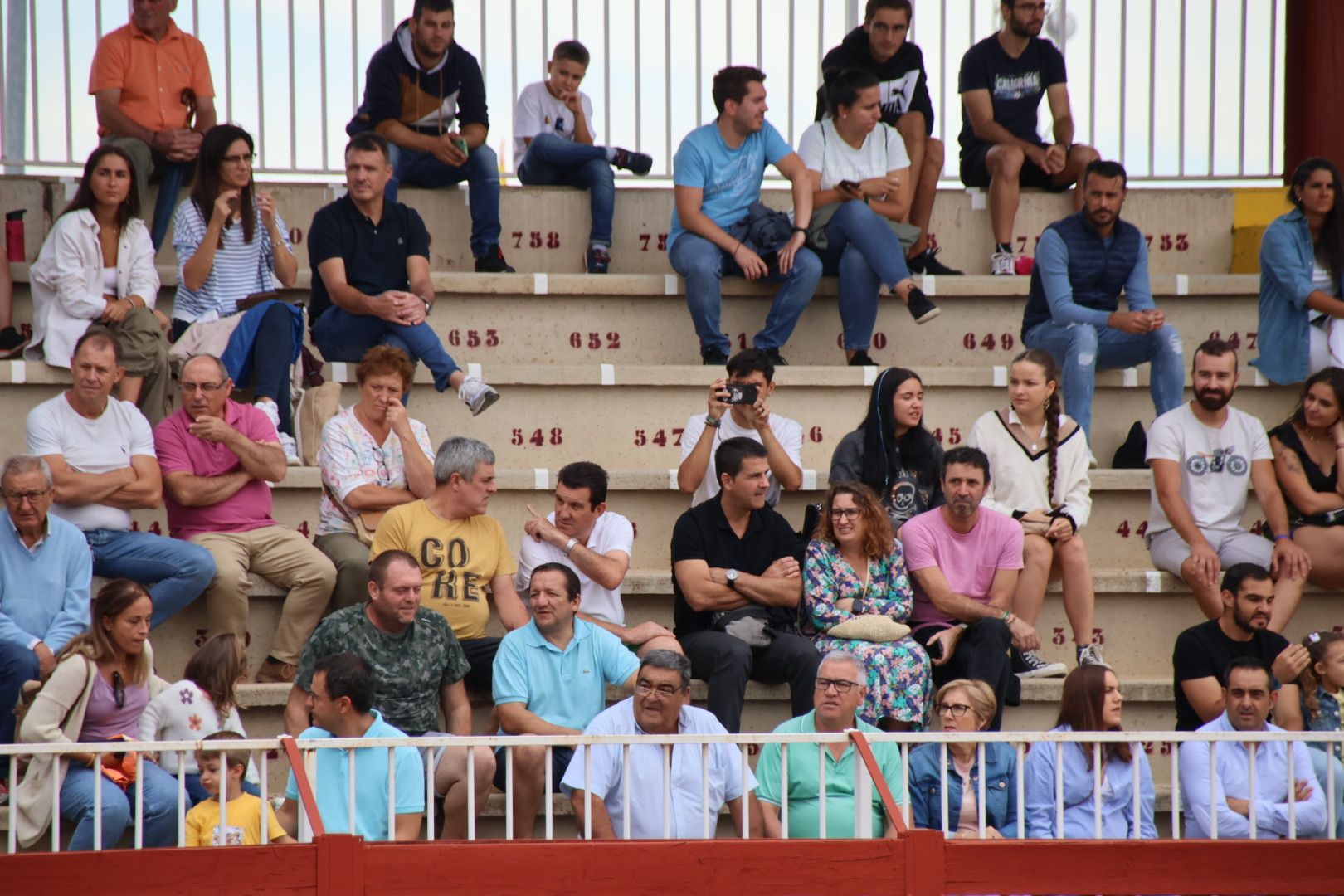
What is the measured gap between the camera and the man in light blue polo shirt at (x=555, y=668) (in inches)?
202

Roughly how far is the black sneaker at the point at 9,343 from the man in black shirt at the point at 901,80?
11.4ft

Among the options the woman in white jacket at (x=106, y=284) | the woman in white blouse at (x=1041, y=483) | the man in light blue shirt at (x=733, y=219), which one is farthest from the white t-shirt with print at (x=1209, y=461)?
the woman in white jacket at (x=106, y=284)

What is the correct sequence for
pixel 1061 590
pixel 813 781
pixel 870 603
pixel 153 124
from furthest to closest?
pixel 153 124
pixel 1061 590
pixel 870 603
pixel 813 781

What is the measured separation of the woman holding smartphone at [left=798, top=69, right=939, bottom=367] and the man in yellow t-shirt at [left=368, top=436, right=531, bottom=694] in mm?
1956

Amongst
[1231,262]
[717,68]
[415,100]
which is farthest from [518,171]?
[1231,262]

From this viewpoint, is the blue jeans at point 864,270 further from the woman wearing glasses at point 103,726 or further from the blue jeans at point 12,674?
the blue jeans at point 12,674

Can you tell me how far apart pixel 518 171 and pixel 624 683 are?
3.54 meters

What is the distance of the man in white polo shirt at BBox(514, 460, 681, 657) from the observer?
5.54m

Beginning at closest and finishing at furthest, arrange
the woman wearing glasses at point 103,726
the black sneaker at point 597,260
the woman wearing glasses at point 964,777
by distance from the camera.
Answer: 1. the woman wearing glasses at point 103,726
2. the woman wearing glasses at point 964,777
3. the black sneaker at point 597,260

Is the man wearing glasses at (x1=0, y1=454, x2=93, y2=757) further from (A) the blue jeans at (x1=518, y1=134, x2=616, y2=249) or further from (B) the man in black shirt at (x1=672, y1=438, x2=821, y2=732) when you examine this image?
(A) the blue jeans at (x1=518, y1=134, x2=616, y2=249)

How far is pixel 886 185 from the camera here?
7.37 m

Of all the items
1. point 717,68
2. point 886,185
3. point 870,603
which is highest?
point 717,68

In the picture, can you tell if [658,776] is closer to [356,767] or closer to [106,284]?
[356,767]

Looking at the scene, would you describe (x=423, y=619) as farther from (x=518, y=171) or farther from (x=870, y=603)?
(x=518, y=171)
